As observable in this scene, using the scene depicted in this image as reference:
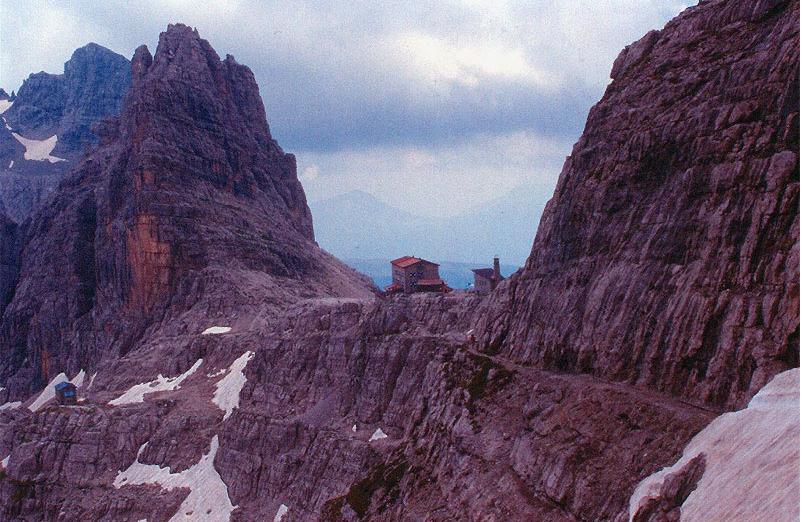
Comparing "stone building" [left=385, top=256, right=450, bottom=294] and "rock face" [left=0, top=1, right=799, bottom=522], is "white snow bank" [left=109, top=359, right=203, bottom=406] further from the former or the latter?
"stone building" [left=385, top=256, right=450, bottom=294]

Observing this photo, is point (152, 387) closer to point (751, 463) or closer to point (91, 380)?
point (91, 380)

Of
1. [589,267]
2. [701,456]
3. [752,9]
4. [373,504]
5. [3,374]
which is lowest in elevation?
[3,374]

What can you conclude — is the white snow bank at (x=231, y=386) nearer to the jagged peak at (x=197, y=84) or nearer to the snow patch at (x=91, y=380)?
the snow patch at (x=91, y=380)

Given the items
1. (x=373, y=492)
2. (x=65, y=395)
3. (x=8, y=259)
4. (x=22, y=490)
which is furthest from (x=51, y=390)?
(x=373, y=492)

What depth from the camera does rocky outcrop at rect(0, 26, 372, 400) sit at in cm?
12394

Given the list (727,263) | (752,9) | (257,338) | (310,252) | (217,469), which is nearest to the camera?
(727,263)

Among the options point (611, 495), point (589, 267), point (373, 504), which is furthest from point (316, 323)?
point (611, 495)

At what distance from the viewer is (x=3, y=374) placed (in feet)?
484

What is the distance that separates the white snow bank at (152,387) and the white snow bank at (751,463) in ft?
249

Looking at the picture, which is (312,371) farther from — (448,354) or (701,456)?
(701,456)

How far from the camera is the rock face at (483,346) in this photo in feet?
116

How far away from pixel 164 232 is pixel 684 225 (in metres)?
98.7

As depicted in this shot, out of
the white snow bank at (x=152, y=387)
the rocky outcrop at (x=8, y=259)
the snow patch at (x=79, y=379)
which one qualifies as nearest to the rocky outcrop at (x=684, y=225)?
the white snow bank at (x=152, y=387)

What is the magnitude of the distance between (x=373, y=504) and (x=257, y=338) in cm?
4827
